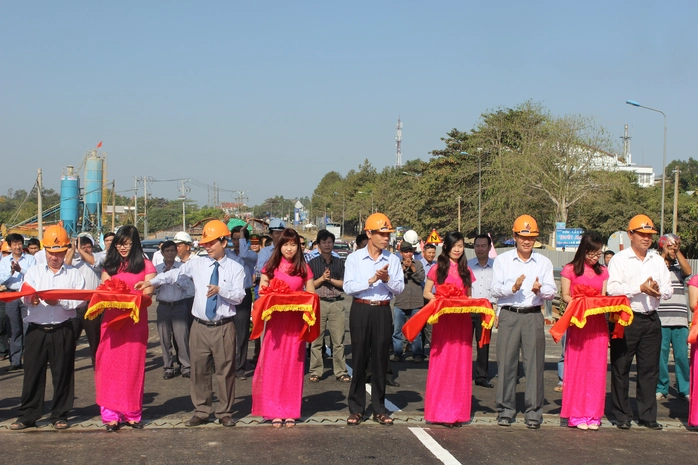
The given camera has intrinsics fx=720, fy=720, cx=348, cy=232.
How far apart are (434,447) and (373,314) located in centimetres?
153

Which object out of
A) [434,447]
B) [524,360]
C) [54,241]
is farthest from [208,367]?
[524,360]

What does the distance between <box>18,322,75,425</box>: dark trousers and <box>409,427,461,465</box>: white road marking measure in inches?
137

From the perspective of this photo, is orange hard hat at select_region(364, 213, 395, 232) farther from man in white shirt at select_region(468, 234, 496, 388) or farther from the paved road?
man in white shirt at select_region(468, 234, 496, 388)

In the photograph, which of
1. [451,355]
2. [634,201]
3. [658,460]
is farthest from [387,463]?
[634,201]

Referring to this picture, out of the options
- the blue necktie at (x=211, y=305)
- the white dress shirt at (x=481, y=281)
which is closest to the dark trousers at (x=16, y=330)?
the blue necktie at (x=211, y=305)

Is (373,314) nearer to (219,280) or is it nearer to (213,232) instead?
(219,280)

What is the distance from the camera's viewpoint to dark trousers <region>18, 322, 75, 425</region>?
23.3 ft

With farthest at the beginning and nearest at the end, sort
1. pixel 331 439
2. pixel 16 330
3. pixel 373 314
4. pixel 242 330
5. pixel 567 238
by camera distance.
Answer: pixel 567 238 < pixel 16 330 < pixel 242 330 < pixel 373 314 < pixel 331 439

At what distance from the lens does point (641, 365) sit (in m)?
7.64

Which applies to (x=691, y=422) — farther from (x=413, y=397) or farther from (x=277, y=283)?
(x=277, y=283)

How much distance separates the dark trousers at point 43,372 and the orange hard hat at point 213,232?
65.9 inches

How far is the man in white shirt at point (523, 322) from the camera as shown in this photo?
290 inches

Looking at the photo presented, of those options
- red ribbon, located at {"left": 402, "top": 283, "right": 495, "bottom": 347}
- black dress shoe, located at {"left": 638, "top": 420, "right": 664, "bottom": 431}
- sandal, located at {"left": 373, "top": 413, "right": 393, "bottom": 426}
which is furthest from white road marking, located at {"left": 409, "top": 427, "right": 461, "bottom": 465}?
black dress shoe, located at {"left": 638, "top": 420, "right": 664, "bottom": 431}

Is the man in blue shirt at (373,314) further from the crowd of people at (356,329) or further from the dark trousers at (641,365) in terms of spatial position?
the dark trousers at (641,365)
